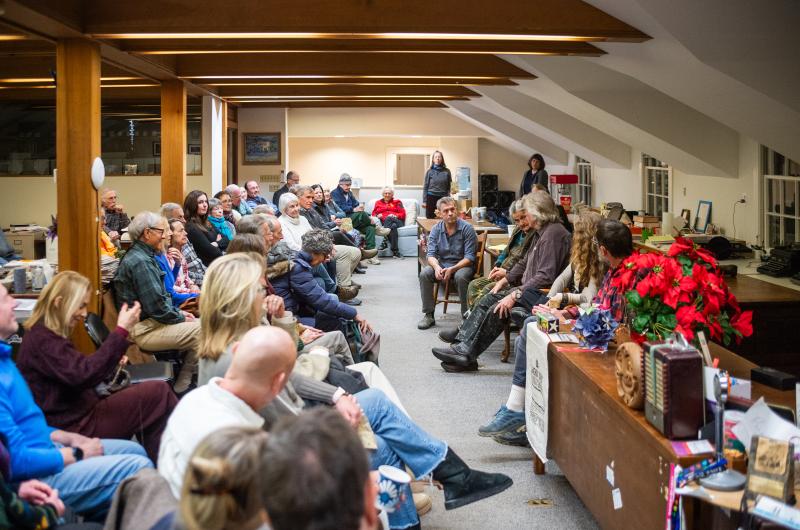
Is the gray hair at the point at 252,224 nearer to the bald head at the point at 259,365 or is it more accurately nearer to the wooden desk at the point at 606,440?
the wooden desk at the point at 606,440

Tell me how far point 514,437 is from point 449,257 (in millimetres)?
3939

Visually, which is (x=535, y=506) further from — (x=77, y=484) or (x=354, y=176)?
(x=354, y=176)

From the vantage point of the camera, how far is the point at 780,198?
7.94 meters

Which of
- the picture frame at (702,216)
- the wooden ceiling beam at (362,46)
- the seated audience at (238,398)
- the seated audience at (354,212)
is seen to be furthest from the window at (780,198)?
the seated audience at (354,212)

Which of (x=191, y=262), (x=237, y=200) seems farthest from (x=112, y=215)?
(x=191, y=262)

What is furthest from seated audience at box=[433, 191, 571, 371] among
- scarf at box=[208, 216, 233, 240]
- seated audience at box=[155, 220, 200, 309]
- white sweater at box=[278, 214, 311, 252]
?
scarf at box=[208, 216, 233, 240]

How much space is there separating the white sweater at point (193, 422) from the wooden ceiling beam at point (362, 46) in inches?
181

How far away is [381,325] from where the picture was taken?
9.14m

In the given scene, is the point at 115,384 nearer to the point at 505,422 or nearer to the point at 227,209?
the point at 505,422

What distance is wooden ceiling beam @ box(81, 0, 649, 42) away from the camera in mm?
6191

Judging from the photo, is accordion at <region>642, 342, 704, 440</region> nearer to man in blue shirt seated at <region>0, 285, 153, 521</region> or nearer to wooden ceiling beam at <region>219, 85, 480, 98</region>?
man in blue shirt seated at <region>0, 285, 153, 521</region>

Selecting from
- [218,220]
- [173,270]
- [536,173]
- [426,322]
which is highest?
[536,173]

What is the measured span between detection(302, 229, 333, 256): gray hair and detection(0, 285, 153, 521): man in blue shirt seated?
9.16ft

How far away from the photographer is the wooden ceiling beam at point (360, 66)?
9.17 metres
